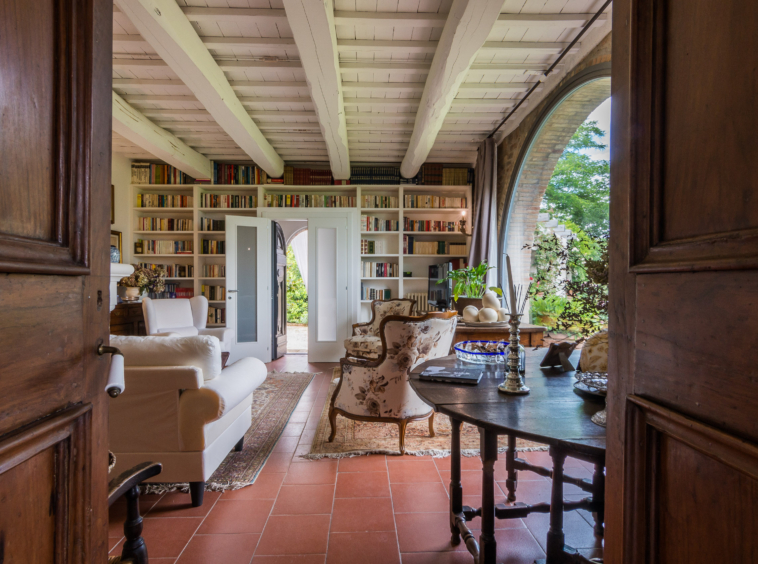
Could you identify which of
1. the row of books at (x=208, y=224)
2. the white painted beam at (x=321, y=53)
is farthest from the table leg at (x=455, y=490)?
the row of books at (x=208, y=224)

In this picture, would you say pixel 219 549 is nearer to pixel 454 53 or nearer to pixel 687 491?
pixel 687 491

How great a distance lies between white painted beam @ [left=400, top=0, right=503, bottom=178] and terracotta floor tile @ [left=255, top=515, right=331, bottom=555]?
2783 millimetres

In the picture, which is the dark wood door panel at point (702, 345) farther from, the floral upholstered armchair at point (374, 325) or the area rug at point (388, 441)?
the floral upholstered armchair at point (374, 325)

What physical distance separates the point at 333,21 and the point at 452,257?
389cm

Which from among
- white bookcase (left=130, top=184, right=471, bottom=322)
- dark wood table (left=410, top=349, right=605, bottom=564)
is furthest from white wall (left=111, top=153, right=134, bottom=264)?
dark wood table (left=410, top=349, right=605, bottom=564)

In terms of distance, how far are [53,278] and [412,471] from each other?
2281 mm

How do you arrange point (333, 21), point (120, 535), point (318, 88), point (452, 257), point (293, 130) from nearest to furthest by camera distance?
point (120, 535)
point (333, 21)
point (318, 88)
point (293, 130)
point (452, 257)

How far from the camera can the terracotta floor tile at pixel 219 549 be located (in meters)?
1.65

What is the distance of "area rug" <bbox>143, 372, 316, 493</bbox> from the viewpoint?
2270 millimetres

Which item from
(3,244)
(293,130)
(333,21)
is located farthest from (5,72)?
(293,130)

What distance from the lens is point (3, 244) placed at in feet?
1.63

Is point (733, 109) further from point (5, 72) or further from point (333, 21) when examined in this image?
point (333, 21)

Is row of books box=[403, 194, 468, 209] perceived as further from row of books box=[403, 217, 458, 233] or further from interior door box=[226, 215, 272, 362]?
interior door box=[226, 215, 272, 362]

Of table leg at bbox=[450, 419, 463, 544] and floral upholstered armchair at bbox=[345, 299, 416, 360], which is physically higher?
floral upholstered armchair at bbox=[345, 299, 416, 360]
